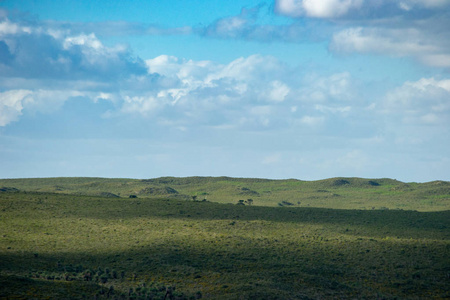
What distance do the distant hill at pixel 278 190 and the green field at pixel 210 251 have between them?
39412 mm

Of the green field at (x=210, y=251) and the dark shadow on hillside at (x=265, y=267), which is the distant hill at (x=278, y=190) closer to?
the green field at (x=210, y=251)

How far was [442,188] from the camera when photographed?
163 metres

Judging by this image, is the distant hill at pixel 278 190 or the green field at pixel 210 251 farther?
the distant hill at pixel 278 190

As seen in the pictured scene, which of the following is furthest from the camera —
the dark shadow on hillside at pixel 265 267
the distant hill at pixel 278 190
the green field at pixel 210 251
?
the distant hill at pixel 278 190

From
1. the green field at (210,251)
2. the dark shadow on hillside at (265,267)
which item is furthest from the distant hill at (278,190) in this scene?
the dark shadow on hillside at (265,267)

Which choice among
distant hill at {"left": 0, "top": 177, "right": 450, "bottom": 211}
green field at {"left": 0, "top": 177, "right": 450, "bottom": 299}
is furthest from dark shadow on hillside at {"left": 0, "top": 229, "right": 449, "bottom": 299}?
distant hill at {"left": 0, "top": 177, "right": 450, "bottom": 211}

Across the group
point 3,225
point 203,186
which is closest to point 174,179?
point 203,186

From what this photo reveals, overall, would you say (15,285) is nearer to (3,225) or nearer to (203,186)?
(3,225)

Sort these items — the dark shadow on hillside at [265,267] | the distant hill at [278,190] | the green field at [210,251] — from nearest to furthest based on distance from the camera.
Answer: the green field at [210,251] → the dark shadow on hillside at [265,267] → the distant hill at [278,190]

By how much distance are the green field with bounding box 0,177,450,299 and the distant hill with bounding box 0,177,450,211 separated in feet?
129

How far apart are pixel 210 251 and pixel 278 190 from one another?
11756 centimetres

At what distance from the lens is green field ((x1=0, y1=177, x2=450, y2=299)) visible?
43.9 meters

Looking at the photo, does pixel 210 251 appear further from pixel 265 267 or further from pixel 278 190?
pixel 278 190

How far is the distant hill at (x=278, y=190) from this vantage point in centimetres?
13688
